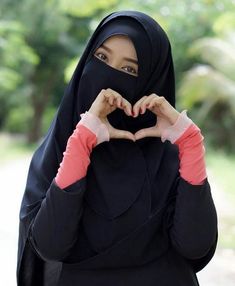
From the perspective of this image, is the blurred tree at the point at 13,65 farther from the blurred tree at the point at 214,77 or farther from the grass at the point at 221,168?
the blurred tree at the point at 214,77

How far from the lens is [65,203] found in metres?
1.47

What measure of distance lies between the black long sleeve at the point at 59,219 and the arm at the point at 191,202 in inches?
10.8

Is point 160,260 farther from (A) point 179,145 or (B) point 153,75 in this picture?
(B) point 153,75

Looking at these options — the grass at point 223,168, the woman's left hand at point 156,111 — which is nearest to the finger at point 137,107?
the woman's left hand at point 156,111

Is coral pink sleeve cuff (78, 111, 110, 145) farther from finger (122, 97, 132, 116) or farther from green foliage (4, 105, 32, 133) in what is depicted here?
green foliage (4, 105, 32, 133)

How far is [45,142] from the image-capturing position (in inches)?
67.6

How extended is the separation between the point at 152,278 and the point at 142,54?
0.65 meters

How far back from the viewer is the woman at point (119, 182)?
1507 mm

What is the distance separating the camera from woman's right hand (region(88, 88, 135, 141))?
1563 millimetres

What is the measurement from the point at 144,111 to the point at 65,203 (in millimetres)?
364

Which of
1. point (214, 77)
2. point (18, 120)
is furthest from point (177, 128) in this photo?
point (18, 120)

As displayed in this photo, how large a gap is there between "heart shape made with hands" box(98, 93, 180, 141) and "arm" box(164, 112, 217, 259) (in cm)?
6

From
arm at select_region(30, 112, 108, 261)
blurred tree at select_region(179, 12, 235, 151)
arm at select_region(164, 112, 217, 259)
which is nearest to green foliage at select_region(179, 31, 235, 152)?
blurred tree at select_region(179, 12, 235, 151)

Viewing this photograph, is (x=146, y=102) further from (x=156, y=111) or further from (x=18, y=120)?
(x=18, y=120)
